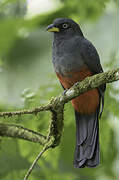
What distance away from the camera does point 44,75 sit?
4605mm

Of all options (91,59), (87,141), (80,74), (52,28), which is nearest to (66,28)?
(52,28)

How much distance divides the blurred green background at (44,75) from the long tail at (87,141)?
107mm

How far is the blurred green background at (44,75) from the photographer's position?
384cm

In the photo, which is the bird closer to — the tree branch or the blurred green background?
the blurred green background

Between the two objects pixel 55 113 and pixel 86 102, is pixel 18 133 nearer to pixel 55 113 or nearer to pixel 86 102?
pixel 55 113

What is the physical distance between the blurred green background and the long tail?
0.11 metres

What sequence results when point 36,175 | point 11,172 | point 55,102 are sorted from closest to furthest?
point 55,102
point 11,172
point 36,175

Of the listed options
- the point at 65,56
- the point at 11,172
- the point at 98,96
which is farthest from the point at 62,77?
the point at 11,172

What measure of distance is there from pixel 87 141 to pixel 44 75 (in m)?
1.10

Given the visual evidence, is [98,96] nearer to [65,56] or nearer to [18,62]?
[65,56]

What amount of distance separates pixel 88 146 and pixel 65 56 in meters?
0.99

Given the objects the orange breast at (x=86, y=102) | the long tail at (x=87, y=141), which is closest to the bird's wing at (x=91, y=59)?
the orange breast at (x=86, y=102)

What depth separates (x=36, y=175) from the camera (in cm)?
404

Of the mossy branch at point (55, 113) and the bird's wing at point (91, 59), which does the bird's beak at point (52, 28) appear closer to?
the bird's wing at point (91, 59)
